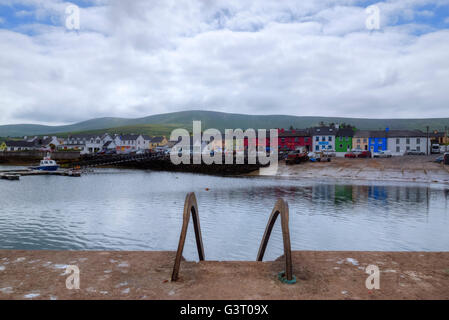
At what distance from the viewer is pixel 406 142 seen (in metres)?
98.7

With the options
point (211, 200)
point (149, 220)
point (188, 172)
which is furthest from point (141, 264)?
point (188, 172)

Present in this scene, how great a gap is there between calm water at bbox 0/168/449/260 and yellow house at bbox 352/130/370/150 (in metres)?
68.4

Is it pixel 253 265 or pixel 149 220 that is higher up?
pixel 253 265

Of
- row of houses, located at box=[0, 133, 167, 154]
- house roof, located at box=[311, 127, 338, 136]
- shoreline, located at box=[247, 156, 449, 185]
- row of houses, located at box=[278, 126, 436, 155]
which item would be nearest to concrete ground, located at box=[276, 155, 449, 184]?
shoreline, located at box=[247, 156, 449, 185]

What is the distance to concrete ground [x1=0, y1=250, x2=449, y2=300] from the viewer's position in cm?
482

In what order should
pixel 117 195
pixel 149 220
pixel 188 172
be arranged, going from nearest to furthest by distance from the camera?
pixel 149 220 → pixel 117 195 → pixel 188 172

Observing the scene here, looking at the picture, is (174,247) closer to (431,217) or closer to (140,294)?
(140,294)

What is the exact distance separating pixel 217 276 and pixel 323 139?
349 feet

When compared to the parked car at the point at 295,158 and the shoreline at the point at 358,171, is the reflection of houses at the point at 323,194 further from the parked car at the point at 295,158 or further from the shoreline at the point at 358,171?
the parked car at the point at 295,158

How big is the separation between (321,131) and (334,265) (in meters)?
107

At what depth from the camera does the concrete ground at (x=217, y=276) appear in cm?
482

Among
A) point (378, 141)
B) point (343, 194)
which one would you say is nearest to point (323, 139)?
point (378, 141)

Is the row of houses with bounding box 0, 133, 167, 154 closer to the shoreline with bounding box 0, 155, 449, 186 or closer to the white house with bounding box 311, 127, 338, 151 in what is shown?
the white house with bounding box 311, 127, 338, 151
